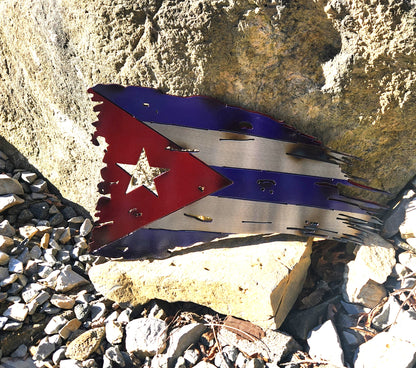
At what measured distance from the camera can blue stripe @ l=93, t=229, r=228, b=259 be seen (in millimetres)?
2371

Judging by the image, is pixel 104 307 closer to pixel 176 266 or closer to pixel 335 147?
pixel 176 266

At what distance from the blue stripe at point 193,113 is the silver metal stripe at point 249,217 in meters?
0.35

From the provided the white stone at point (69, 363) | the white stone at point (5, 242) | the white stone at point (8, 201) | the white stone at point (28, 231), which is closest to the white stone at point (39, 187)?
the white stone at point (8, 201)

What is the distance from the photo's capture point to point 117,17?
218 centimetres

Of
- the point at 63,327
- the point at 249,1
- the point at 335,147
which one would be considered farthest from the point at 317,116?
the point at 63,327

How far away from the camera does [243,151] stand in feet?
7.32

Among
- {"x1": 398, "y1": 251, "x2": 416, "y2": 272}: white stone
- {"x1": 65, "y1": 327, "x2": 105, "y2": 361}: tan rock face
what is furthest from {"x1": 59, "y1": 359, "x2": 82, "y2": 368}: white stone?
{"x1": 398, "y1": 251, "x2": 416, "y2": 272}: white stone

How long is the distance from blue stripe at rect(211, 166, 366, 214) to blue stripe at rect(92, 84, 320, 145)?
0.63 ft

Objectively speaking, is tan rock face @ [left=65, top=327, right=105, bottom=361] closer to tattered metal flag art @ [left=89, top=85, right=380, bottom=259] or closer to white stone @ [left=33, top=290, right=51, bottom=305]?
white stone @ [left=33, top=290, right=51, bottom=305]

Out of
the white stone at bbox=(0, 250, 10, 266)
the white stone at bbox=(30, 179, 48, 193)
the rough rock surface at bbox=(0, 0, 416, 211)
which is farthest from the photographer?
the white stone at bbox=(30, 179, 48, 193)

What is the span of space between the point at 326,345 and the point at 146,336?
84 cm

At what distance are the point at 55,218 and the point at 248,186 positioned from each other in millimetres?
1236

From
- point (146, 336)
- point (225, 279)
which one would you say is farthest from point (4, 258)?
point (225, 279)

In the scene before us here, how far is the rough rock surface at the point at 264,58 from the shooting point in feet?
6.58
